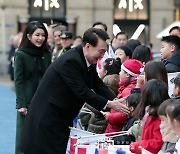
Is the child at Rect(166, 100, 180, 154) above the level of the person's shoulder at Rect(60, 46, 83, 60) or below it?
below

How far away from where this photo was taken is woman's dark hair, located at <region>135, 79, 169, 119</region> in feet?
23.0

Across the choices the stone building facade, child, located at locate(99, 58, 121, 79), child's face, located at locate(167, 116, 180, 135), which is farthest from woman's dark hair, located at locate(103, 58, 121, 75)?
the stone building facade

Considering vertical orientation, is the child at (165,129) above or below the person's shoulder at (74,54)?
below

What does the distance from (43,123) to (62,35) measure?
22.6 ft

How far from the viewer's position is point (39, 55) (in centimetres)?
1002

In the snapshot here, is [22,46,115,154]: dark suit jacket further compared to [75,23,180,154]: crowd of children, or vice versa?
[22,46,115,154]: dark suit jacket

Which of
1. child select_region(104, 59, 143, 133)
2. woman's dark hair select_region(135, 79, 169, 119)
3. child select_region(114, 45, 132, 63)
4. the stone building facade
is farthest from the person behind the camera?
the stone building facade

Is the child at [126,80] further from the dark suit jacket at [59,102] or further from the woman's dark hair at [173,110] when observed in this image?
the woman's dark hair at [173,110]

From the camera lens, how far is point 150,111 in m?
7.03

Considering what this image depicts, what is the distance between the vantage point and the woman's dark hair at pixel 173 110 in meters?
6.11

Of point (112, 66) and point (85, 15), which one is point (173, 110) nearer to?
point (112, 66)

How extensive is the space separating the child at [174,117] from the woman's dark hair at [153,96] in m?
0.77

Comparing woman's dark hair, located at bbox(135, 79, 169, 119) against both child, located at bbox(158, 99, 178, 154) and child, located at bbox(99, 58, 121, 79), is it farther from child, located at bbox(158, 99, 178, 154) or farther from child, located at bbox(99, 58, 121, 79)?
child, located at bbox(99, 58, 121, 79)

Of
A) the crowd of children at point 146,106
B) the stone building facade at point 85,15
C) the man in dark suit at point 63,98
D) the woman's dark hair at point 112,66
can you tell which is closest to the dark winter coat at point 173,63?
the crowd of children at point 146,106
